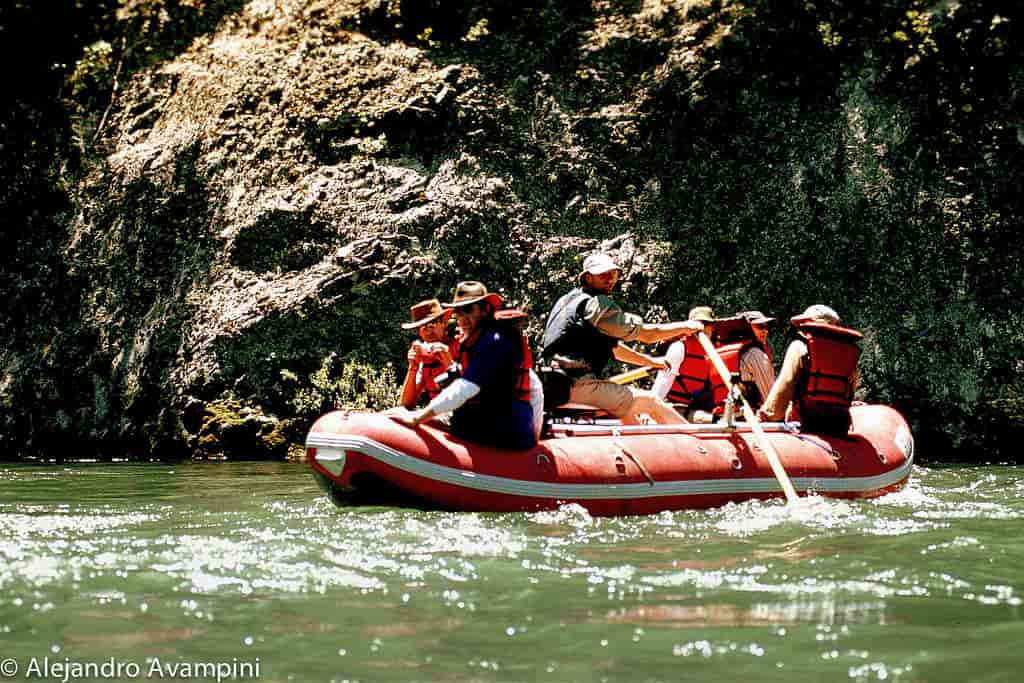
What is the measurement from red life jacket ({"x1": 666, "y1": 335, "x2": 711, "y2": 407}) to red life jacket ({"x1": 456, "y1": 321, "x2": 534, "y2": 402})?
2.41 m

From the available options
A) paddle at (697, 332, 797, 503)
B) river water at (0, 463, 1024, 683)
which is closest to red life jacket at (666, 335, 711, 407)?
paddle at (697, 332, 797, 503)

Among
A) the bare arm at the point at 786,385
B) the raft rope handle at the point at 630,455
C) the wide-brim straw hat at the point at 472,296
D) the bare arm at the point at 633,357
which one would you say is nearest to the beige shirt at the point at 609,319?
the bare arm at the point at 633,357

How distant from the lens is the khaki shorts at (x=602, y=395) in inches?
321

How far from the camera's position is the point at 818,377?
833 cm

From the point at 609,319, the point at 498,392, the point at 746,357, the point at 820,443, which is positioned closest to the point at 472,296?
the point at 498,392

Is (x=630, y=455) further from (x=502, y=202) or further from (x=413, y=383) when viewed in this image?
(x=502, y=202)

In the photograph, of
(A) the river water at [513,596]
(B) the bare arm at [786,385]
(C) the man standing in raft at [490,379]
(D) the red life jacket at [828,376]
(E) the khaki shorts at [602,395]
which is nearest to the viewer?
(A) the river water at [513,596]

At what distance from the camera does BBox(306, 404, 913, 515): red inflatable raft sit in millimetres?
6906

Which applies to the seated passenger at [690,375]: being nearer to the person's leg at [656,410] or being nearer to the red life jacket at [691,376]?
the red life jacket at [691,376]

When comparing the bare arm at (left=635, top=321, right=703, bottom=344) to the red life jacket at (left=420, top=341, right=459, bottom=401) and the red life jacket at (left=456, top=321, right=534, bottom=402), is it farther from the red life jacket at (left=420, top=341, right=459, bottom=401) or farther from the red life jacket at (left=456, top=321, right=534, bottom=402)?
the red life jacket at (left=420, top=341, right=459, bottom=401)

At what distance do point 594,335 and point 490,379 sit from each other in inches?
51.8

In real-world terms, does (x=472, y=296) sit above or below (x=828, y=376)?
above

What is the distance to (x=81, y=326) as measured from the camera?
13703 mm

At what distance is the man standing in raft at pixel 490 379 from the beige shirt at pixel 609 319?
91cm
